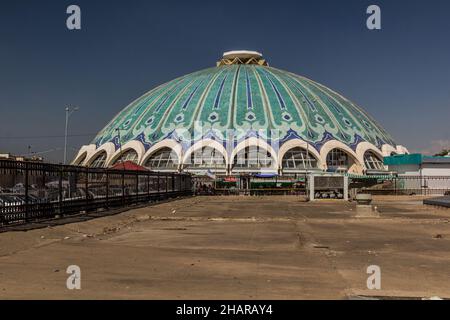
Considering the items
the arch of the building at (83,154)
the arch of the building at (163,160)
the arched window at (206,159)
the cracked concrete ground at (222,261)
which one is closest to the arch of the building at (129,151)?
the arch of the building at (163,160)

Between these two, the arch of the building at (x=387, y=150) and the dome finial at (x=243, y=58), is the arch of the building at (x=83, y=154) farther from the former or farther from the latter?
the arch of the building at (x=387, y=150)

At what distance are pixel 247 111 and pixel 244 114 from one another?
58 cm

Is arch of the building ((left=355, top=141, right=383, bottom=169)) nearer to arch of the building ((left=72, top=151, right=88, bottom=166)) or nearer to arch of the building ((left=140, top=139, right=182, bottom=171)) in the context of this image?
arch of the building ((left=140, top=139, right=182, bottom=171))

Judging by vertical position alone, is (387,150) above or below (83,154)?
above

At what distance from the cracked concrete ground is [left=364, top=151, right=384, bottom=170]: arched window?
5567cm

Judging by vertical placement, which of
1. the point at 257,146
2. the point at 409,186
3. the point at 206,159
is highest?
the point at 257,146

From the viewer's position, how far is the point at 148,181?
3869 cm

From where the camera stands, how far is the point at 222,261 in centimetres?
1153

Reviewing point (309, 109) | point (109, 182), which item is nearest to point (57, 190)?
point (109, 182)

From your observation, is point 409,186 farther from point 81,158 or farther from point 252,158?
point 81,158

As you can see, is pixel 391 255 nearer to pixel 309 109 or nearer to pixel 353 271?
pixel 353 271

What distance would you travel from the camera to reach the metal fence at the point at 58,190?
17922 millimetres

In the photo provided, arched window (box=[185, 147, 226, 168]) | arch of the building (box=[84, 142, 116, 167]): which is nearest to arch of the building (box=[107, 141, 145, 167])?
arch of the building (box=[84, 142, 116, 167])
